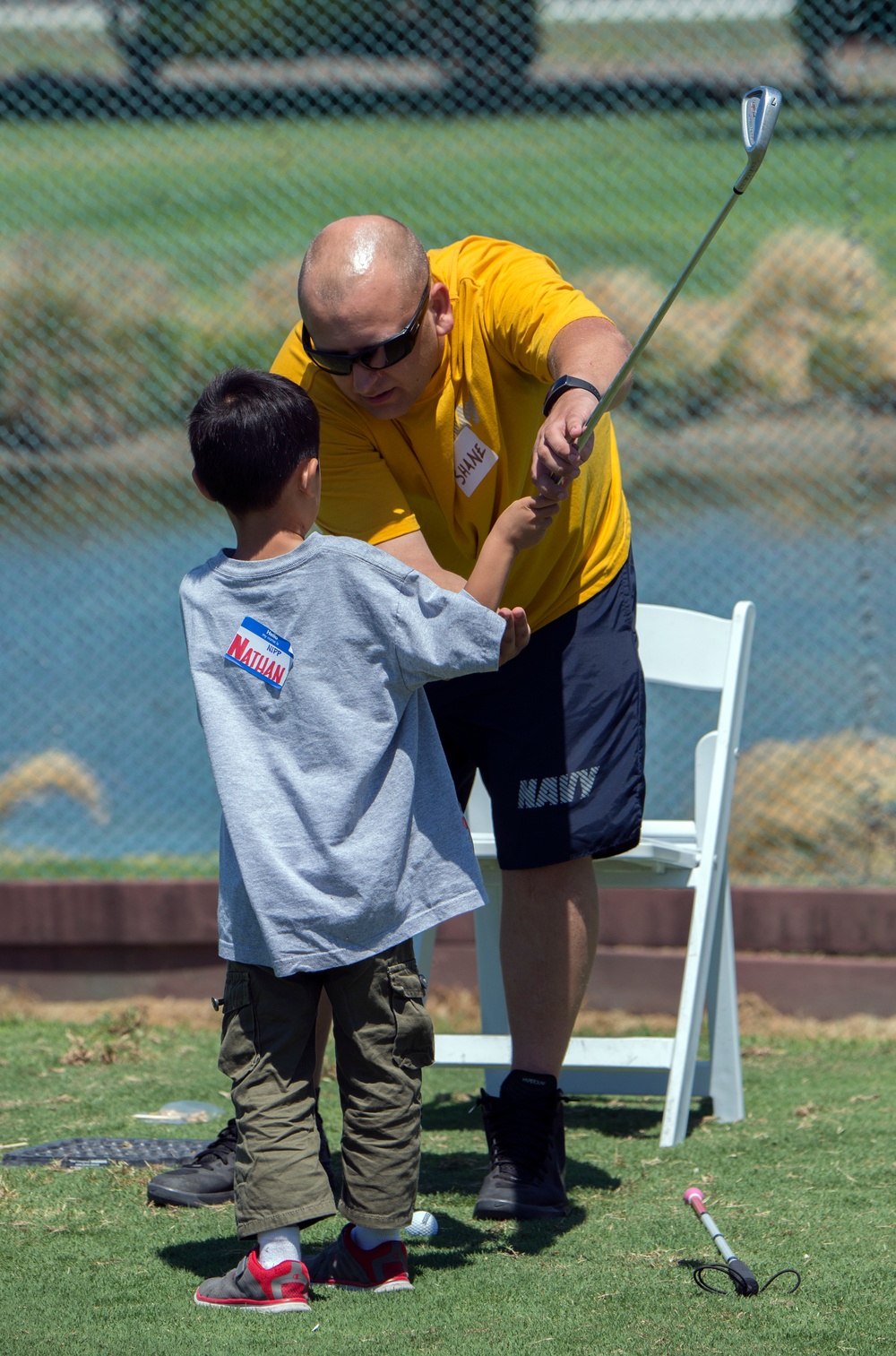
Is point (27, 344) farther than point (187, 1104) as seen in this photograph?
Yes

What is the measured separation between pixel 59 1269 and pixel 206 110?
12.4 ft

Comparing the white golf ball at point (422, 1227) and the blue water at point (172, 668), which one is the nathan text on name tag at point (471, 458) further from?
the blue water at point (172, 668)

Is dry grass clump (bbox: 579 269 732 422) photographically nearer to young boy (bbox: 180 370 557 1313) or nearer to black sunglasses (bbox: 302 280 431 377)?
black sunglasses (bbox: 302 280 431 377)

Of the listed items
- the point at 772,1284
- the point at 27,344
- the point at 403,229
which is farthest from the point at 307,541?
the point at 27,344

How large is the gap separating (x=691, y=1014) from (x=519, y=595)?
38.4 inches

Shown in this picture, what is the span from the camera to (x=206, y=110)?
16.4 feet

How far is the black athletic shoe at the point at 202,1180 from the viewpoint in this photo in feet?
8.71

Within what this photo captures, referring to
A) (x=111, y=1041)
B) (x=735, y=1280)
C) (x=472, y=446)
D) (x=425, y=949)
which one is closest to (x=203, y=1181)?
(x=425, y=949)

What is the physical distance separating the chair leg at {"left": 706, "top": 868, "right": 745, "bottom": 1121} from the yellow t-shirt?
3.11 feet

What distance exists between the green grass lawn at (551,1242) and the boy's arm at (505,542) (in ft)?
3.22

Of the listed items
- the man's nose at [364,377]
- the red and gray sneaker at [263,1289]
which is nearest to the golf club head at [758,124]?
the man's nose at [364,377]

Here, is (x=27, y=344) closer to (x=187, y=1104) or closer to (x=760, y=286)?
(x=760, y=286)

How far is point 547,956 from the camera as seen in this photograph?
2.68m

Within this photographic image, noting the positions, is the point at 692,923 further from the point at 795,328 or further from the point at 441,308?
the point at 795,328
